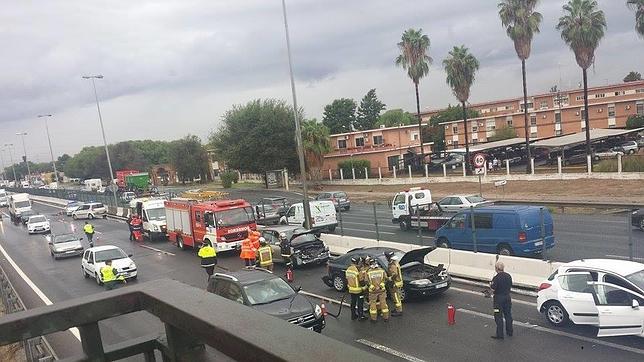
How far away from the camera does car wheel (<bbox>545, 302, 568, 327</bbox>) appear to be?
11516 millimetres

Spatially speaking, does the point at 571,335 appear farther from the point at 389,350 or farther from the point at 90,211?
the point at 90,211

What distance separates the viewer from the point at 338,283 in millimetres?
16797

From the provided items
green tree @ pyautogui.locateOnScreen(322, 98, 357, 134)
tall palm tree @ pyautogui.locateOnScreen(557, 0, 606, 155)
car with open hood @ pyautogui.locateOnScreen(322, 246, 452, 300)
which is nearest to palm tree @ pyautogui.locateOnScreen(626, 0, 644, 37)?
tall palm tree @ pyautogui.locateOnScreen(557, 0, 606, 155)

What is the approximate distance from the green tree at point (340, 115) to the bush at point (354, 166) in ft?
183

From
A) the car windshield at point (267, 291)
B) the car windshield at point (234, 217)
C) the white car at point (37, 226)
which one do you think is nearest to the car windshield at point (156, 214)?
the car windshield at point (234, 217)

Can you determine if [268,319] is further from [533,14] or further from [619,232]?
[533,14]

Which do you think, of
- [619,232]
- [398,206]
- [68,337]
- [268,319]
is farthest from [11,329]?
[398,206]

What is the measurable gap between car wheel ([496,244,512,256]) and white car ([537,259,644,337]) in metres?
5.99

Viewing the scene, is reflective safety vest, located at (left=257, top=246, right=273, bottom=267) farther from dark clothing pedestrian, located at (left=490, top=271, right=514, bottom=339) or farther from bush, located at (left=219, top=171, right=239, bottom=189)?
bush, located at (left=219, top=171, right=239, bottom=189)

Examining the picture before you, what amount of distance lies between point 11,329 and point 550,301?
11.6 metres

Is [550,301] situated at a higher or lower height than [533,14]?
lower

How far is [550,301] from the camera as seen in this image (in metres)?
11.8

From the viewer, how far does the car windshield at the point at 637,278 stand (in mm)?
10695

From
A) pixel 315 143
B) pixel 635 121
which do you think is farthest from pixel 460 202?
pixel 635 121
